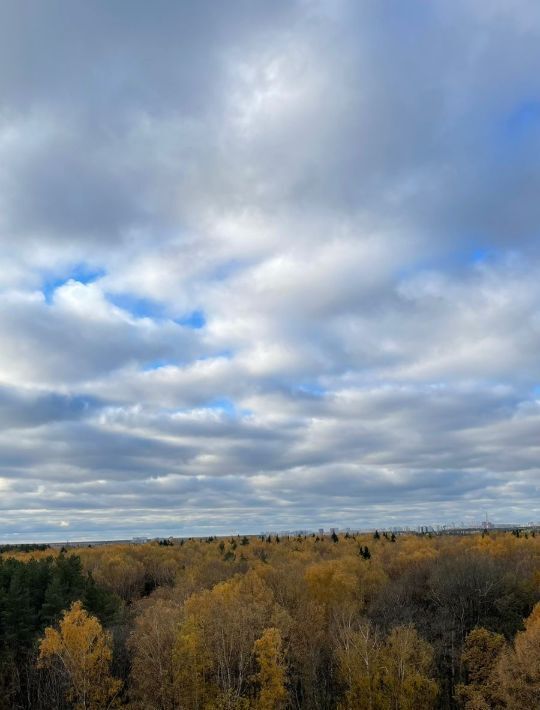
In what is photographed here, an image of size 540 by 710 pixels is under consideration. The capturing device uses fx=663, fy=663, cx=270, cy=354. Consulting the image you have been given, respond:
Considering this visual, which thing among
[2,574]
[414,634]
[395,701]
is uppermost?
[2,574]

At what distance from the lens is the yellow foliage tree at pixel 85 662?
70188 millimetres

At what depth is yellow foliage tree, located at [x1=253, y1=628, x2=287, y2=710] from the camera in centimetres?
6744

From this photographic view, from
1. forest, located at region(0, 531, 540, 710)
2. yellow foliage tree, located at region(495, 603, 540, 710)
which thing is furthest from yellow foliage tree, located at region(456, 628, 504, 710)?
yellow foliage tree, located at region(495, 603, 540, 710)

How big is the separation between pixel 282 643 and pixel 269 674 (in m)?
11.2

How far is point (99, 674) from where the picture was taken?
7156 centimetres

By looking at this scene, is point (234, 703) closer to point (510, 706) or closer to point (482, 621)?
point (510, 706)

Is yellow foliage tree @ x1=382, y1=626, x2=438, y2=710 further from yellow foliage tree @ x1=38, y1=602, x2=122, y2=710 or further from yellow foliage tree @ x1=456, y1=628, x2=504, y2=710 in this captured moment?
yellow foliage tree @ x1=38, y1=602, x2=122, y2=710

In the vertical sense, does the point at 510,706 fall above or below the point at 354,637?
below

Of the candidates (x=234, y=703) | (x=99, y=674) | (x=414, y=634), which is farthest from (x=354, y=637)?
(x=99, y=674)

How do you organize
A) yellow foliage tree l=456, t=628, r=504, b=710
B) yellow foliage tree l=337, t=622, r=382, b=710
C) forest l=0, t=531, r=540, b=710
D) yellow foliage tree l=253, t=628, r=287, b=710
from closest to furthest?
1. yellow foliage tree l=253, t=628, r=287, b=710
2. forest l=0, t=531, r=540, b=710
3. yellow foliage tree l=456, t=628, r=504, b=710
4. yellow foliage tree l=337, t=622, r=382, b=710

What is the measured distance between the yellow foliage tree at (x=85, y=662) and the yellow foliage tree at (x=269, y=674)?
15.1 meters

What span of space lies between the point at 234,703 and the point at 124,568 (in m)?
93.0

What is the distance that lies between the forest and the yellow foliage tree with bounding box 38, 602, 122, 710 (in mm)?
161

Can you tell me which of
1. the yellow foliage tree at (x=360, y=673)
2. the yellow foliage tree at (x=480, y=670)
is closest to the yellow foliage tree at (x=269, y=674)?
the yellow foliage tree at (x=360, y=673)
